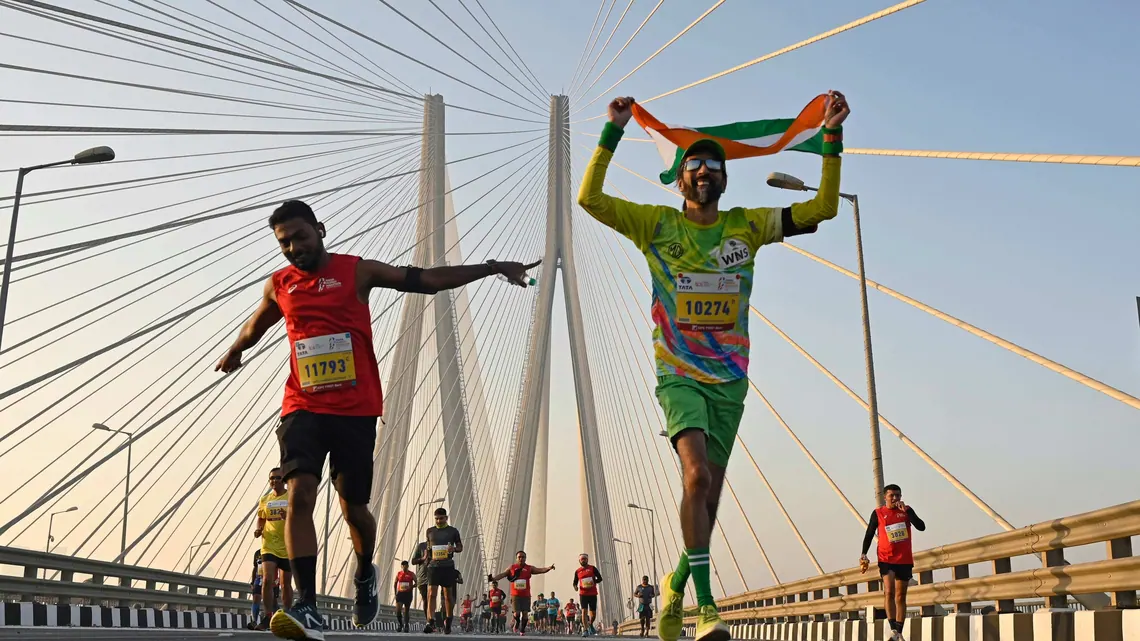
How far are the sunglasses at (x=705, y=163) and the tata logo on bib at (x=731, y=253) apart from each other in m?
0.35

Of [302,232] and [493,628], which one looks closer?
[302,232]

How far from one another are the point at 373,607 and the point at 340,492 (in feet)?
2.92

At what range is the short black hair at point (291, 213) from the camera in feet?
22.3

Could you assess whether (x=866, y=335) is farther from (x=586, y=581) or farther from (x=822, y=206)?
(x=822, y=206)

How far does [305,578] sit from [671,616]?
1.75 metres

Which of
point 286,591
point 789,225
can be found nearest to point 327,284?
point 789,225

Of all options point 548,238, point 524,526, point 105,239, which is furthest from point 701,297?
point 524,526

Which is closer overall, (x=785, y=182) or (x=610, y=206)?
(x=610, y=206)

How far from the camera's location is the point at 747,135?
8.79m

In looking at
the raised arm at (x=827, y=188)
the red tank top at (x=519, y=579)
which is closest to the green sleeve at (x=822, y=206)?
the raised arm at (x=827, y=188)

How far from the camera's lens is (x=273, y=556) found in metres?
13.2

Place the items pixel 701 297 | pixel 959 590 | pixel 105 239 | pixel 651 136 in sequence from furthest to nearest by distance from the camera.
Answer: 1. pixel 105 239
2. pixel 959 590
3. pixel 651 136
4. pixel 701 297

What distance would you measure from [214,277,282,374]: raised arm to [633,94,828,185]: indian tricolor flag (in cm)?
238

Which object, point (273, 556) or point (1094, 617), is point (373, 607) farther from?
point (273, 556)
